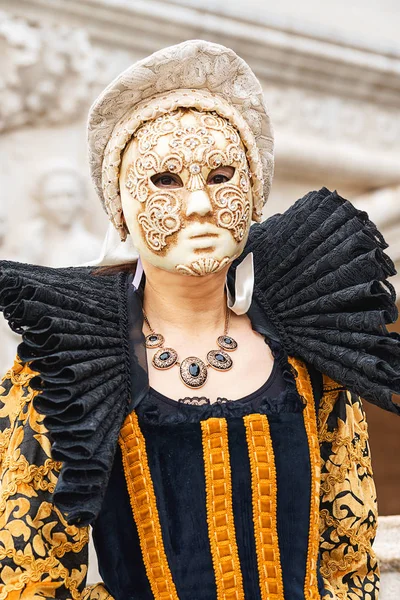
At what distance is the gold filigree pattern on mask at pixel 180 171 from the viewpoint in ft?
4.80

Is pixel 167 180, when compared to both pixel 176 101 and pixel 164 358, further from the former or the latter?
pixel 164 358

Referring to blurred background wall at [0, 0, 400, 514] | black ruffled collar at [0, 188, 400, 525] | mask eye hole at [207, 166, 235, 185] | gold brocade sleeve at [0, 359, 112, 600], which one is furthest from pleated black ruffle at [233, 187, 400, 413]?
blurred background wall at [0, 0, 400, 514]

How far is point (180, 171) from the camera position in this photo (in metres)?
1.47

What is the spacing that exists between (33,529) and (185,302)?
0.42 metres

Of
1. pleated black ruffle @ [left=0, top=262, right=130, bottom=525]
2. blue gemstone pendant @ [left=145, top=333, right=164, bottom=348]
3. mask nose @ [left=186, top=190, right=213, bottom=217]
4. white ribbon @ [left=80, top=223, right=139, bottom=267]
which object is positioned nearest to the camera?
pleated black ruffle @ [left=0, top=262, right=130, bottom=525]

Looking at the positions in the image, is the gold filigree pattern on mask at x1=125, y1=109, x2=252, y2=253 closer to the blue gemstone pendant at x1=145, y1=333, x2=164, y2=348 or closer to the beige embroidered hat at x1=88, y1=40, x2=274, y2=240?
the beige embroidered hat at x1=88, y1=40, x2=274, y2=240

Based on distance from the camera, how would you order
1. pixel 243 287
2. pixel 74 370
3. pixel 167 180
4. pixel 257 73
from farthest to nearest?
pixel 257 73 < pixel 243 287 < pixel 167 180 < pixel 74 370

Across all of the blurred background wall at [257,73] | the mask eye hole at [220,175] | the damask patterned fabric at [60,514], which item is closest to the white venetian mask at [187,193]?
the mask eye hole at [220,175]

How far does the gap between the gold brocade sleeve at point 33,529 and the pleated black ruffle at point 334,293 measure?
425 millimetres

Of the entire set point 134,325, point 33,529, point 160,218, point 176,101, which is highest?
point 176,101

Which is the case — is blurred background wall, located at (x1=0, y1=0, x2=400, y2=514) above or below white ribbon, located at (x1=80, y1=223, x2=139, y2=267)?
above

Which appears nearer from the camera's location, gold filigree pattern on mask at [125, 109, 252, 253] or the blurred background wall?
gold filigree pattern on mask at [125, 109, 252, 253]

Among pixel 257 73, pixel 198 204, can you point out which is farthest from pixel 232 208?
pixel 257 73

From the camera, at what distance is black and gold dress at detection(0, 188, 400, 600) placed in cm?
141
